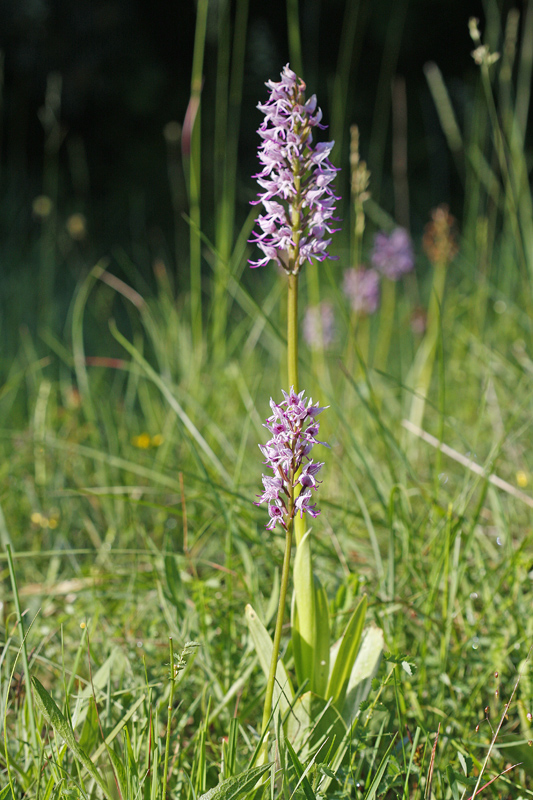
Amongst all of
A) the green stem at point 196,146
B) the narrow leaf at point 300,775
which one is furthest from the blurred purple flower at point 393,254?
the narrow leaf at point 300,775

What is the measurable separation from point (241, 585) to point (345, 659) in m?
0.49

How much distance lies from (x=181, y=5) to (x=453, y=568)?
730cm

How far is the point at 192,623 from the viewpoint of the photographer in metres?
1.13

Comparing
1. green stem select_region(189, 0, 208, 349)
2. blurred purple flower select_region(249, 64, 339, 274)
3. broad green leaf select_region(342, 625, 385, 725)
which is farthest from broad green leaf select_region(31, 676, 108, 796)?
green stem select_region(189, 0, 208, 349)

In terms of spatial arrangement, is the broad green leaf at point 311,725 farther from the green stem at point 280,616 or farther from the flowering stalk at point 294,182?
the flowering stalk at point 294,182

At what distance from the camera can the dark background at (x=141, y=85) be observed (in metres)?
6.43

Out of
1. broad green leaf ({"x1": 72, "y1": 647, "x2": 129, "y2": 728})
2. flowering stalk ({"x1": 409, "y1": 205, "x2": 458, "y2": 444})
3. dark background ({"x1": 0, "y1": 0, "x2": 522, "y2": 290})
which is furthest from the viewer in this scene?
dark background ({"x1": 0, "y1": 0, "x2": 522, "y2": 290})

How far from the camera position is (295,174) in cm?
79

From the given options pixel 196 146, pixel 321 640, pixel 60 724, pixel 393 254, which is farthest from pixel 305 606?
pixel 393 254

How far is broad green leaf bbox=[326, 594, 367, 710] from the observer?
0.84m

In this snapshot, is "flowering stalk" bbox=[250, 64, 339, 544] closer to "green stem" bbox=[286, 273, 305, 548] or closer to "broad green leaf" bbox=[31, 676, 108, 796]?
"green stem" bbox=[286, 273, 305, 548]

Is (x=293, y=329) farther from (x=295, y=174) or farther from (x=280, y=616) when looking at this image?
(x=280, y=616)

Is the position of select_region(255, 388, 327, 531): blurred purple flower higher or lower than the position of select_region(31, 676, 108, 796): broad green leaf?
higher

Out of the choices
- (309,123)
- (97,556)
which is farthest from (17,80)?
(309,123)
